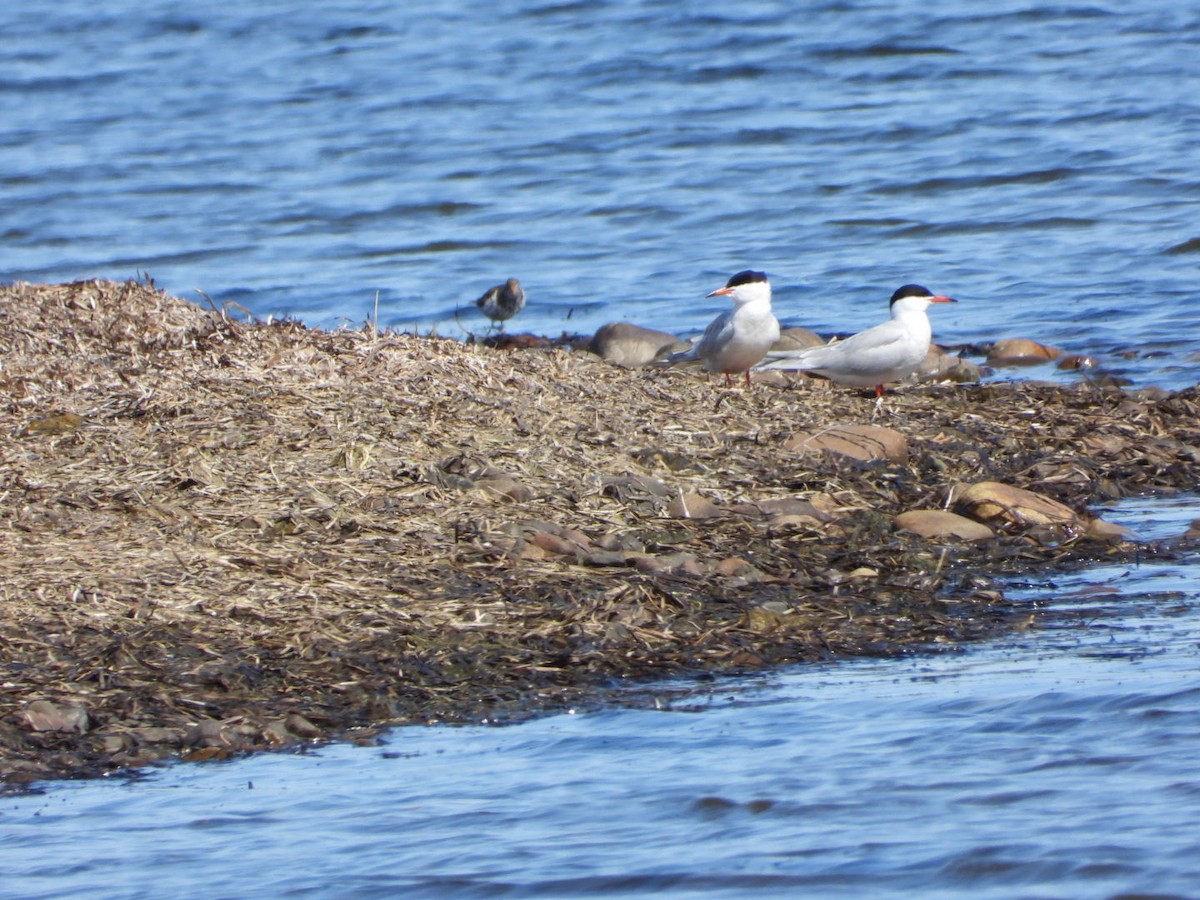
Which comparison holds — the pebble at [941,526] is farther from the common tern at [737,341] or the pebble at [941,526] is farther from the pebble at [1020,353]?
the pebble at [1020,353]

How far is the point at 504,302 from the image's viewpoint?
1160 cm

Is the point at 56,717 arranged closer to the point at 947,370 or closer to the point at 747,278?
the point at 947,370

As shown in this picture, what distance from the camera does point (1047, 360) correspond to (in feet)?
34.0

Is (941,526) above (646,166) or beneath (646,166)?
beneath

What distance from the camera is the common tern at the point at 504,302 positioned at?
1156 cm

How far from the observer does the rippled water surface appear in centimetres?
374

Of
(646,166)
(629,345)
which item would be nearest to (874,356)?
(629,345)

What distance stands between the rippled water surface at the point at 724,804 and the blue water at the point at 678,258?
1 centimetres

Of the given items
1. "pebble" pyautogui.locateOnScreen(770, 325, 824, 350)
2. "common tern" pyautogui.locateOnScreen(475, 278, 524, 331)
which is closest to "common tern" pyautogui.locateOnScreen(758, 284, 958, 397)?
"pebble" pyautogui.locateOnScreen(770, 325, 824, 350)

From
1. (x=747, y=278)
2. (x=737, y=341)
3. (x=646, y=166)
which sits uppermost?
(x=646, y=166)

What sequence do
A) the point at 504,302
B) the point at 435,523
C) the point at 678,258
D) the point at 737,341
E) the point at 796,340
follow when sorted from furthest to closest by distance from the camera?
the point at 678,258, the point at 504,302, the point at 796,340, the point at 737,341, the point at 435,523

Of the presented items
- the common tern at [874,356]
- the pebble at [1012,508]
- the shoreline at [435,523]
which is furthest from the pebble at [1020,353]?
the pebble at [1012,508]

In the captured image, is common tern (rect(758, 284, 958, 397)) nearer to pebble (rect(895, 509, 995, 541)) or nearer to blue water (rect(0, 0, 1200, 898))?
blue water (rect(0, 0, 1200, 898))

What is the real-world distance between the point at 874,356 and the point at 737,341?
2.24 ft
